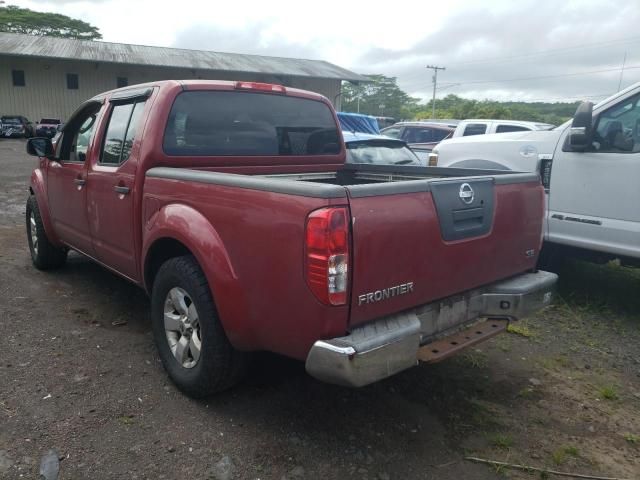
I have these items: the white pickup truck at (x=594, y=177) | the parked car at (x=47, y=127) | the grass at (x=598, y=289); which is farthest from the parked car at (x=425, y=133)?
the parked car at (x=47, y=127)

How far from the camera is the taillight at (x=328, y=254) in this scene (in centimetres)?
231

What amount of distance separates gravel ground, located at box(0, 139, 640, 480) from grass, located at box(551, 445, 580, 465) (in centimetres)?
1

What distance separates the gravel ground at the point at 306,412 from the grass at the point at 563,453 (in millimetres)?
10

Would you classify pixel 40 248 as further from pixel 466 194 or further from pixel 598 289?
pixel 598 289

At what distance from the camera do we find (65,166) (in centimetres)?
473

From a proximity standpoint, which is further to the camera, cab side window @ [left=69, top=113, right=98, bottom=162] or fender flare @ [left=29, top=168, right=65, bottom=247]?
fender flare @ [left=29, top=168, right=65, bottom=247]

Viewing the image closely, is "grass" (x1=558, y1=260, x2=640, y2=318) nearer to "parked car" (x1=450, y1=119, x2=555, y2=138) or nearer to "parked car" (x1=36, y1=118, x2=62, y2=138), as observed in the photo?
"parked car" (x1=450, y1=119, x2=555, y2=138)

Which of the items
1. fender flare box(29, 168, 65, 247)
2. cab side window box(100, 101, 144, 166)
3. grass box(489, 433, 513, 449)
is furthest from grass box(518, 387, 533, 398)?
fender flare box(29, 168, 65, 247)

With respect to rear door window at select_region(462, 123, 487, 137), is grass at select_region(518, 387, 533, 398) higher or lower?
lower

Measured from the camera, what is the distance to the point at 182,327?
3250mm

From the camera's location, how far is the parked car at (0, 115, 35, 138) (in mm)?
27297

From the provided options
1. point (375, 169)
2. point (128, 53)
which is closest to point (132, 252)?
point (375, 169)

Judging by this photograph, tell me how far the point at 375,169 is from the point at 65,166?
8.77 feet

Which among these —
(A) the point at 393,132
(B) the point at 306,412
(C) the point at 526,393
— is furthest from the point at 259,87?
(A) the point at 393,132
